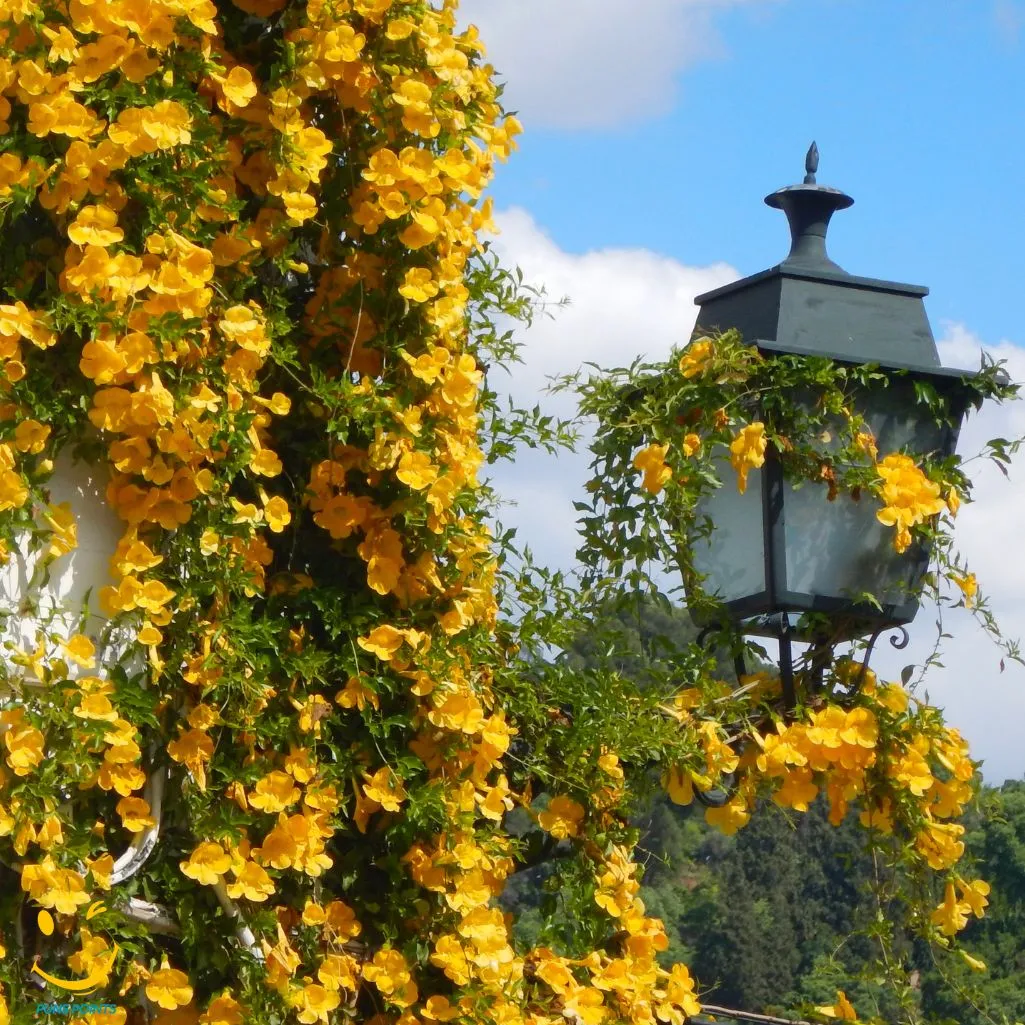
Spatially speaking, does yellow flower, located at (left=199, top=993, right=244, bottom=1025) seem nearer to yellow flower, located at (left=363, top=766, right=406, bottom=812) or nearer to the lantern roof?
yellow flower, located at (left=363, top=766, right=406, bottom=812)

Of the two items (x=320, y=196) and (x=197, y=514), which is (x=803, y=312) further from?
(x=197, y=514)

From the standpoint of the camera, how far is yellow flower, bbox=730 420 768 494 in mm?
2803

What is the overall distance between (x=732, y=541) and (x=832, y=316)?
45cm

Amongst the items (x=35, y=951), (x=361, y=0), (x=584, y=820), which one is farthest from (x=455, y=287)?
(x=35, y=951)

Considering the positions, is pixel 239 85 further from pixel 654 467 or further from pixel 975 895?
pixel 975 895

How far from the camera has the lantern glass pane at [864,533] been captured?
9.27ft

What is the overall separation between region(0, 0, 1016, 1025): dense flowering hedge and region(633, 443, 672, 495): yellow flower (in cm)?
35

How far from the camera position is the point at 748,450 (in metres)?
2.81

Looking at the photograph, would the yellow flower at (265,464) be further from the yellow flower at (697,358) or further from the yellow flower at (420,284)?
the yellow flower at (697,358)

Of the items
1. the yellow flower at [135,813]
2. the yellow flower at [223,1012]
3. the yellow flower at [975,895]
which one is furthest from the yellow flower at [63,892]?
the yellow flower at [975,895]

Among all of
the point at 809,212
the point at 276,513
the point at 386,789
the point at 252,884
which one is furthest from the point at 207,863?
the point at 809,212

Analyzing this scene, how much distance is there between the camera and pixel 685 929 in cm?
3278

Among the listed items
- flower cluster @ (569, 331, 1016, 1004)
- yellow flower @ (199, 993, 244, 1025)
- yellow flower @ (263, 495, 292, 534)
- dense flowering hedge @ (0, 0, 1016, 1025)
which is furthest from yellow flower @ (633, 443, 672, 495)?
yellow flower @ (199, 993, 244, 1025)

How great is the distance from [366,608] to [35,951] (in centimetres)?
66
